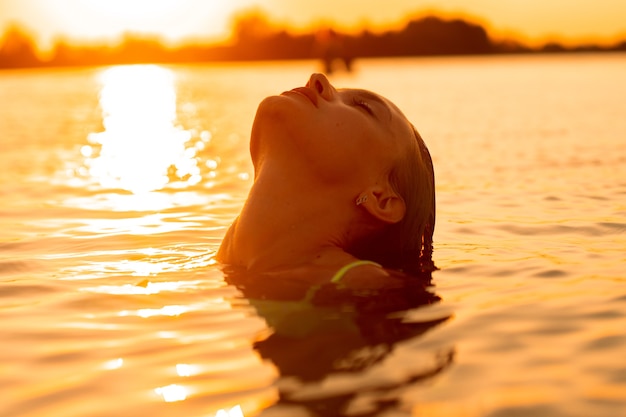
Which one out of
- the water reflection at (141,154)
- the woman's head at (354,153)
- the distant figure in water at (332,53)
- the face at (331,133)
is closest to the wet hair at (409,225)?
the woman's head at (354,153)

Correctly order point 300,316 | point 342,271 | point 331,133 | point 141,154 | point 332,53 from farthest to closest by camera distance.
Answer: point 332,53, point 141,154, point 331,133, point 342,271, point 300,316

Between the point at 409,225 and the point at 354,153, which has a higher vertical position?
the point at 354,153

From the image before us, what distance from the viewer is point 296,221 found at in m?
5.35

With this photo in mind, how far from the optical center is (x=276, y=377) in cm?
385

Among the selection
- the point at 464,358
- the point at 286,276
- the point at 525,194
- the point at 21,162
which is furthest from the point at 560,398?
the point at 21,162

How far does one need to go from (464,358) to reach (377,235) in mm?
1694

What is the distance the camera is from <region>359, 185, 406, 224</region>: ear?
5.36 m

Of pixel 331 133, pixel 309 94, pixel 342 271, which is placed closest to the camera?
pixel 342 271

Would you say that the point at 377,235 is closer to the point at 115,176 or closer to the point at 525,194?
the point at 525,194

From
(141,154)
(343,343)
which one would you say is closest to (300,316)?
(343,343)

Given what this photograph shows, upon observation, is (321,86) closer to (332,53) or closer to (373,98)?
(373,98)

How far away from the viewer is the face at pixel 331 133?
17.5 feet

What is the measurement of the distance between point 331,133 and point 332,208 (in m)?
0.45

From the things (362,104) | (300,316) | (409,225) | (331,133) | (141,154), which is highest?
(362,104)
